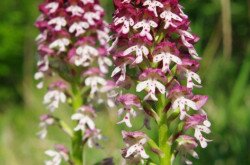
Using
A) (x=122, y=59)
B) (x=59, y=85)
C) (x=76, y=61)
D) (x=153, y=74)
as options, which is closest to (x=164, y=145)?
(x=153, y=74)

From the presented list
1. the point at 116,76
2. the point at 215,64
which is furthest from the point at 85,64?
the point at 215,64

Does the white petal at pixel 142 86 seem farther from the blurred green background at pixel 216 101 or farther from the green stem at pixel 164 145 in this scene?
the blurred green background at pixel 216 101

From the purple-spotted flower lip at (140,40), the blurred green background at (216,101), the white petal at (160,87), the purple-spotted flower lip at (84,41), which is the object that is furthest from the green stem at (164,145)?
the purple-spotted flower lip at (84,41)

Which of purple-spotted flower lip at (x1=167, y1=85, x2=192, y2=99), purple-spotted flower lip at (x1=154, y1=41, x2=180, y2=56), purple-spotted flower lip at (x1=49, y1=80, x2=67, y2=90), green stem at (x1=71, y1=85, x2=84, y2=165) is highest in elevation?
purple-spotted flower lip at (x1=154, y1=41, x2=180, y2=56)

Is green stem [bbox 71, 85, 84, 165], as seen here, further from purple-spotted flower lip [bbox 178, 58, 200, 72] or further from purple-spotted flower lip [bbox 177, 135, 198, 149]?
purple-spotted flower lip [bbox 178, 58, 200, 72]

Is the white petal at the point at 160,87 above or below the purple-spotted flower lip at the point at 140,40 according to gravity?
below

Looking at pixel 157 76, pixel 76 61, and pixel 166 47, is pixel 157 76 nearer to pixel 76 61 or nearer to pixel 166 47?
pixel 166 47

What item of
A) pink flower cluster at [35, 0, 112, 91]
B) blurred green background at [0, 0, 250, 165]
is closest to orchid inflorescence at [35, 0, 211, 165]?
pink flower cluster at [35, 0, 112, 91]

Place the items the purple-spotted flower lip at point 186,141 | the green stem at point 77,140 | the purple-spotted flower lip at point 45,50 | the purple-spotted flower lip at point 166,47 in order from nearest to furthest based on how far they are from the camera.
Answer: the purple-spotted flower lip at point 166,47 → the purple-spotted flower lip at point 186,141 → the green stem at point 77,140 → the purple-spotted flower lip at point 45,50
